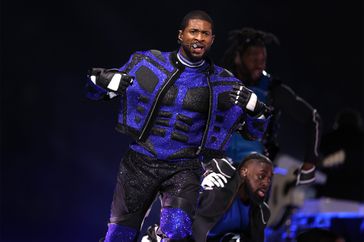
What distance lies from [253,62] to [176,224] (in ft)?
5.27

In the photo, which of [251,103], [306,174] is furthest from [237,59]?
[251,103]

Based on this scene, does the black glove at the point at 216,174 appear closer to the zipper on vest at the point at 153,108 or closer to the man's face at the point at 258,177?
the man's face at the point at 258,177

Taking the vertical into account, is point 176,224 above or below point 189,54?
below

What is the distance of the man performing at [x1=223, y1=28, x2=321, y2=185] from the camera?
188 inches

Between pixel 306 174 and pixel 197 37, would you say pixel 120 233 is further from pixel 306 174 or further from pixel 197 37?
pixel 306 174

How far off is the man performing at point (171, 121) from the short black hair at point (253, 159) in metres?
1.11

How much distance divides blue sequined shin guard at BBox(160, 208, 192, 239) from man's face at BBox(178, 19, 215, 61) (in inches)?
30.6

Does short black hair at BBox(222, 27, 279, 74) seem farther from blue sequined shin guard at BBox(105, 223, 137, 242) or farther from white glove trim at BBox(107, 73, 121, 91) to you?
blue sequined shin guard at BBox(105, 223, 137, 242)

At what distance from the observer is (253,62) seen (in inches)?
188

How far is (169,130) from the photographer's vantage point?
360 centimetres

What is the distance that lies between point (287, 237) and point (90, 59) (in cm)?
222

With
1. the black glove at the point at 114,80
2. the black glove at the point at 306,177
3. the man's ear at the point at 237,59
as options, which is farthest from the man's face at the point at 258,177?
the black glove at the point at 114,80

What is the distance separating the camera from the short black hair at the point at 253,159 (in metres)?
4.78

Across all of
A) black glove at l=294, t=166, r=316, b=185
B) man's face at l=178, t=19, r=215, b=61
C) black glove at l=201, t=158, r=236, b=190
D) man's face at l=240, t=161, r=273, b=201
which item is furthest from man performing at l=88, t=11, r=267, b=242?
black glove at l=294, t=166, r=316, b=185
